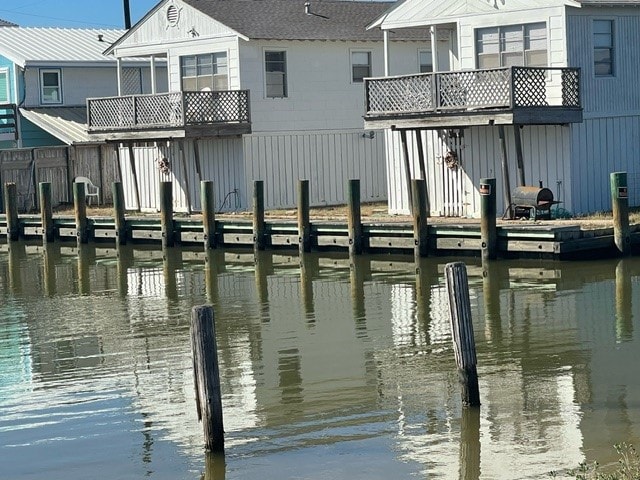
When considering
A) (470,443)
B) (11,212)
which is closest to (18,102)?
(11,212)

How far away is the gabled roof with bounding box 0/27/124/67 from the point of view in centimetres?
5044

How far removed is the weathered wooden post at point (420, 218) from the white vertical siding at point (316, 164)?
11071 millimetres

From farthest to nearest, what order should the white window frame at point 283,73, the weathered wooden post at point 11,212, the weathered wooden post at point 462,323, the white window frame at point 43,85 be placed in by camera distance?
the white window frame at point 43,85, the white window frame at point 283,73, the weathered wooden post at point 11,212, the weathered wooden post at point 462,323

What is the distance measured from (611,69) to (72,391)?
64.7 ft

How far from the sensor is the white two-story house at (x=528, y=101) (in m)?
32.0

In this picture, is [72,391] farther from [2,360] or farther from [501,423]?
[501,423]

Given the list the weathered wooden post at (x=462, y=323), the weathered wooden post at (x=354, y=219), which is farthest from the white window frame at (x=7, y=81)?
the weathered wooden post at (x=462, y=323)

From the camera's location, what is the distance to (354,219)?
31.7m

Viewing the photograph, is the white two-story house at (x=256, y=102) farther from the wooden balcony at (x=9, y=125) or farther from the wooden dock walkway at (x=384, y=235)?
the wooden balcony at (x=9, y=125)

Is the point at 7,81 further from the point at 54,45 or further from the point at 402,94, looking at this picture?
the point at 402,94

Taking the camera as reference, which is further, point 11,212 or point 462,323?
point 11,212

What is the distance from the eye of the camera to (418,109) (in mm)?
33375

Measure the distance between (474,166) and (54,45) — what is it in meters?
24.3

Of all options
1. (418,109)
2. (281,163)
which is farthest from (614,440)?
(281,163)
